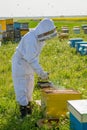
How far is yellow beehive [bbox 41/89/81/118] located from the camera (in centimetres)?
499

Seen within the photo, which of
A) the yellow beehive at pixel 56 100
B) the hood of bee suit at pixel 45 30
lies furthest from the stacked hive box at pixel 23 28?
the yellow beehive at pixel 56 100

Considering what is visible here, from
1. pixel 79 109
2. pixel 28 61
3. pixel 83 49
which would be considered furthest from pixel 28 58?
pixel 83 49

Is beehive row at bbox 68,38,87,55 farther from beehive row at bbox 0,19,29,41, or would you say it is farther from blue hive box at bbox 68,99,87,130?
blue hive box at bbox 68,99,87,130

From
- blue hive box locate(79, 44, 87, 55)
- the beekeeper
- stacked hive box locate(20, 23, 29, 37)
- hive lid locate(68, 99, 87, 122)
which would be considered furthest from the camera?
stacked hive box locate(20, 23, 29, 37)

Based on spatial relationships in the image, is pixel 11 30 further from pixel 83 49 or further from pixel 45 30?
pixel 45 30

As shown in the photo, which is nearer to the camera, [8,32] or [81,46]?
[81,46]

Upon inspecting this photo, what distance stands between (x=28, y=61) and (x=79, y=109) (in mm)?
1508

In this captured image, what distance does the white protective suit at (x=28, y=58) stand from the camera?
5.15 meters

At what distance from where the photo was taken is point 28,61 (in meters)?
5.16

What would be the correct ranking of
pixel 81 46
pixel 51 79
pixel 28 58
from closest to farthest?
pixel 28 58
pixel 51 79
pixel 81 46

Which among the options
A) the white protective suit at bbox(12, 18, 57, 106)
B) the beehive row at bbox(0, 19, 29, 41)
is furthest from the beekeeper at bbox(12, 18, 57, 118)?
the beehive row at bbox(0, 19, 29, 41)

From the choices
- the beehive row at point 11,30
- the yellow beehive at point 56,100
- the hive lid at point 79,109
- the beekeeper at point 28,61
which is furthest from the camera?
the beehive row at point 11,30

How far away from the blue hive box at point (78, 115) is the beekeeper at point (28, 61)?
1140mm

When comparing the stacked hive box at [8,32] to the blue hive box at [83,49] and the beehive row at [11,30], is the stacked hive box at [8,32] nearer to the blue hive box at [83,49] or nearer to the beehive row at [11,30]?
the beehive row at [11,30]
